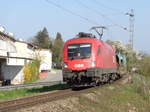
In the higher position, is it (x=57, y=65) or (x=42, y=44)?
(x=42, y=44)

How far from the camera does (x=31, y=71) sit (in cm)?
4325

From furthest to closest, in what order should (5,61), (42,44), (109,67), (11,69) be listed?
(42,44) < (11,69) < (5,61) < (109,67)

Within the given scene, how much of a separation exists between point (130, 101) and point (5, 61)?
2248cm

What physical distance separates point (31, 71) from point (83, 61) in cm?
2623

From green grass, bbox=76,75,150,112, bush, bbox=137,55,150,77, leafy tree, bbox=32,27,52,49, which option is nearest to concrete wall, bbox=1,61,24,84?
bush, bbox=137,55,150,77

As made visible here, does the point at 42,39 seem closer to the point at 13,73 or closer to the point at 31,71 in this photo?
the point at 31,71

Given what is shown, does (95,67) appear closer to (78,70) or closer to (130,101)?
(78,70)

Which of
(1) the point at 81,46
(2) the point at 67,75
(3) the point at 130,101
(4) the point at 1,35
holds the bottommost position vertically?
(3) the point at 130,101

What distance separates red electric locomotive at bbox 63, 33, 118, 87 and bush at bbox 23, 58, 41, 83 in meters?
23.5

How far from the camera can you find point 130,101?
18266 mm

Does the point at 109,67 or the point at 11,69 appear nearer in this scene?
the point at 109,67

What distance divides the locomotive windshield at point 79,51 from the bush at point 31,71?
77.9 ft

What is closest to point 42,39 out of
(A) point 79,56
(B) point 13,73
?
(B) point 13,73

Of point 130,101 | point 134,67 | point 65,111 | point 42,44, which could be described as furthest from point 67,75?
point 42,44
